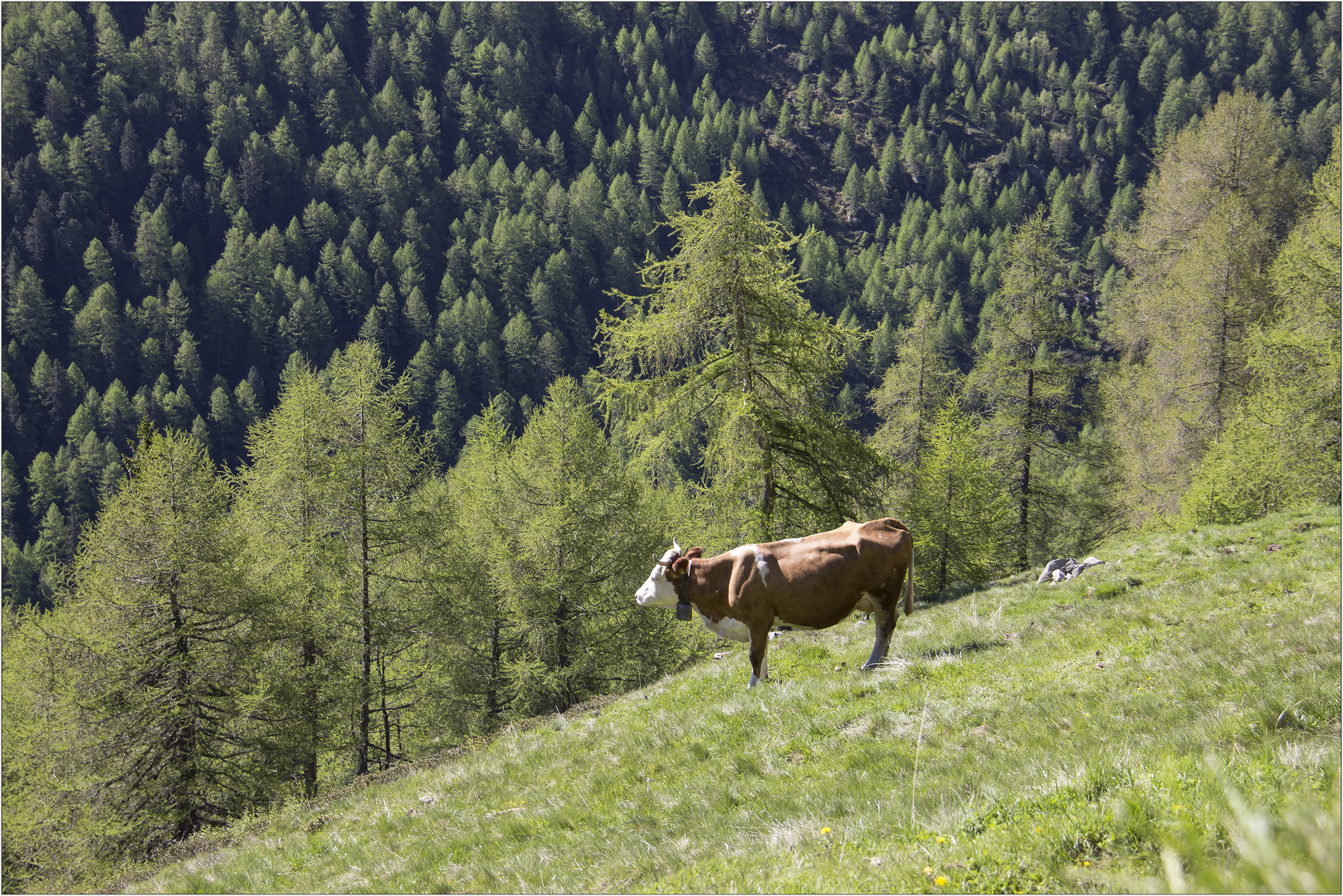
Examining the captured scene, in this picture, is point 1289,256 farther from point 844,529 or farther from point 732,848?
point 732,848

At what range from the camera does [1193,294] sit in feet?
132

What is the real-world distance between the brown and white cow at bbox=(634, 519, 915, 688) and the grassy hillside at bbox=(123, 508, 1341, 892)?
805 millimetres

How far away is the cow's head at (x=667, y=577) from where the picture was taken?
40.2 ft

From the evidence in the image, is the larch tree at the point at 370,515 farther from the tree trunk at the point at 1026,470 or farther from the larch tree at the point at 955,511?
the tree trunk at the point at 1026,470

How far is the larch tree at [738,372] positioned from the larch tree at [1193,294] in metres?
24.9

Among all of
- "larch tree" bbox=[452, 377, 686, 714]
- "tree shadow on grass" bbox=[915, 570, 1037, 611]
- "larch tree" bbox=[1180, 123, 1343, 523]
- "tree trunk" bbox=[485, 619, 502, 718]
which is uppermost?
"larch tree" bbox=[1180, 123, 1343, 523]

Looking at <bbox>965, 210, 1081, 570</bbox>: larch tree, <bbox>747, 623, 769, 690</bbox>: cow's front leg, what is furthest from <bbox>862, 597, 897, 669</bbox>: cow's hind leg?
<bbox>965, 210, 1081, 570</bbox>: larch tree

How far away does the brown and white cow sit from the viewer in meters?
11.0

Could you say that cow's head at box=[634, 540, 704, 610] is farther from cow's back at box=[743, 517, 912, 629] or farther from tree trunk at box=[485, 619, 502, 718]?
Result: tree trunk at box=[485, 619, 502, 718]

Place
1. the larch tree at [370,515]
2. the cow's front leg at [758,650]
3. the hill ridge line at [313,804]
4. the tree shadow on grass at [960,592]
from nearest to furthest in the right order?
the cow's front leg at [758,650] < the hill ridge line at [313,804] < the tree shadow on grass at [960,592] < the larch tree at [370,515]

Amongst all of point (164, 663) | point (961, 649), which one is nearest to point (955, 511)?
point (961, 649)

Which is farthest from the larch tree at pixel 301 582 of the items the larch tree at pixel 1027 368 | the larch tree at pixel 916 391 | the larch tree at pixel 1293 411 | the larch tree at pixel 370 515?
the larch tree at pixel 1293 411

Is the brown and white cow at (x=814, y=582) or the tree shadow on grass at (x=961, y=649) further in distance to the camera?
the tree shadow on grass at (x=961, y=649)

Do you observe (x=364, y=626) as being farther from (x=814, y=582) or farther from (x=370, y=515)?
(x=814, y=582)
